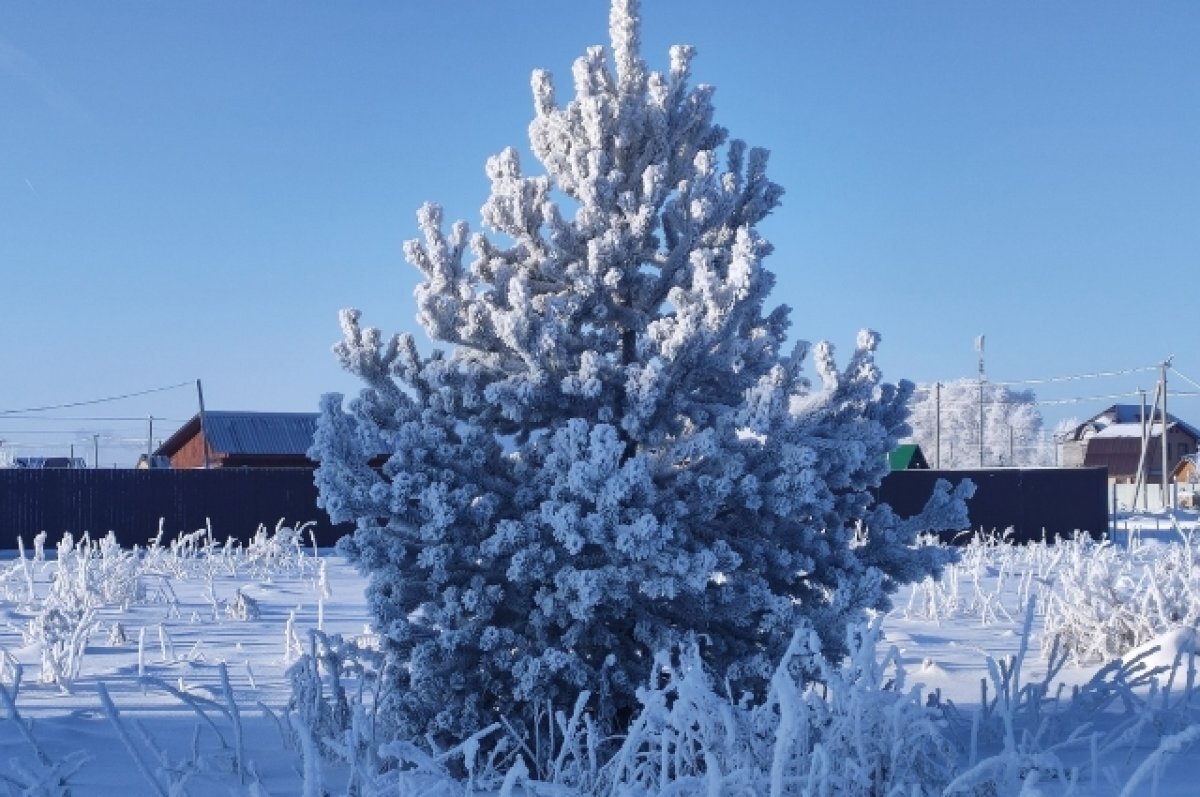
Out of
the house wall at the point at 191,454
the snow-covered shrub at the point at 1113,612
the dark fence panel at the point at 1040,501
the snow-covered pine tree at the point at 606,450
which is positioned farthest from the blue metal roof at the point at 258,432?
the snow-covered pine tree at the point at 606,450

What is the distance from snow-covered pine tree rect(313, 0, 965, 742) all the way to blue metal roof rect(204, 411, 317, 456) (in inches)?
1057

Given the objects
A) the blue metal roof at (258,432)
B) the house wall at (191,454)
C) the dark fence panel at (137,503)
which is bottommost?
the dark fence panel at (137,503)

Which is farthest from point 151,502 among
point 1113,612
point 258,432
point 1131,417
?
point 1131,417

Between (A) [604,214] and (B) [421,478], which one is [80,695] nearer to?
(B) [421,478]

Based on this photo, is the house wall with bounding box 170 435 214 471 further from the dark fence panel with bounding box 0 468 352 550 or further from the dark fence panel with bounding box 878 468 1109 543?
the dark fence panel with bounding box 878 468 1109 543

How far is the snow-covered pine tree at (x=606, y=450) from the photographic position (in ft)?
14.1

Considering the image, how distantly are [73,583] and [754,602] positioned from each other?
6668 mm

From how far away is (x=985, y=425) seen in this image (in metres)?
83.1

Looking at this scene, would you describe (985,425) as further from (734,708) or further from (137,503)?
(734,708)

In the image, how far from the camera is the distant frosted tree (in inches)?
3098

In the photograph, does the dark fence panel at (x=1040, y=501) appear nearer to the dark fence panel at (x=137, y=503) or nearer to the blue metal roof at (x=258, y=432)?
the dark fence panel at (x=137, y=503)

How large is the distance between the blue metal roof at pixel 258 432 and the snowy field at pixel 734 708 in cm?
1859

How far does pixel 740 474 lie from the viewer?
4.39 meters

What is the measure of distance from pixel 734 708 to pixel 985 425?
84.1 metres
